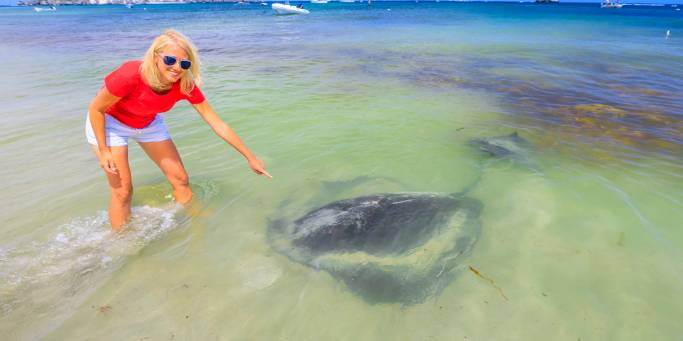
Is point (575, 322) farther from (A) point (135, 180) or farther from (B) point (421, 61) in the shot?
(B) point (421, 61)

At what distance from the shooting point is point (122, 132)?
3.42 meters

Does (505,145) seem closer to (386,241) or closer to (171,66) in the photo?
(386,241)

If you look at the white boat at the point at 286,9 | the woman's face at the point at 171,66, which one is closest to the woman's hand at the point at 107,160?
the woman's face at the point at 171,66

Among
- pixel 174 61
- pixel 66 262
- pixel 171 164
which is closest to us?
pixel 174 61

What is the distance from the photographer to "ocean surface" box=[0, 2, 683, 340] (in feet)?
8.93

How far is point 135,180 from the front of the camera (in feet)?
16.0

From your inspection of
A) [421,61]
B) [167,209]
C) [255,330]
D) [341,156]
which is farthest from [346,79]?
[255,330]

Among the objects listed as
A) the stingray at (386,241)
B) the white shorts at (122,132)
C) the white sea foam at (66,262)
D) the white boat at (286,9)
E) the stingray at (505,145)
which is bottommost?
the white sea foam at (66,262)

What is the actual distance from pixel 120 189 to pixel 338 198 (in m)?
2.36

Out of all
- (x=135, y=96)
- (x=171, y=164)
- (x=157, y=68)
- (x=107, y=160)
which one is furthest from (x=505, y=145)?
(x=107, y=160)

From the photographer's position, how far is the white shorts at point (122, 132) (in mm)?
3328

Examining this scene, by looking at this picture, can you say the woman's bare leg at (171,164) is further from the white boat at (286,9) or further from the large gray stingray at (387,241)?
the white boat at (286,9)

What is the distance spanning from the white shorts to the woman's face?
2.63ft

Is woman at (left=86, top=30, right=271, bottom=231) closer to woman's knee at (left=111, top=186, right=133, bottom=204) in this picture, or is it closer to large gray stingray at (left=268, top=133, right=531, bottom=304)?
woman's knee at (left=111, top=186, right=133, bottom=204)
